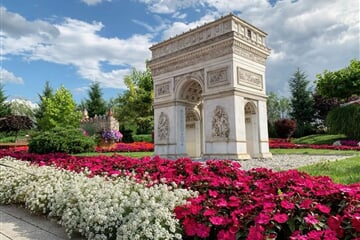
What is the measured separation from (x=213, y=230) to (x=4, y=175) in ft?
16.9

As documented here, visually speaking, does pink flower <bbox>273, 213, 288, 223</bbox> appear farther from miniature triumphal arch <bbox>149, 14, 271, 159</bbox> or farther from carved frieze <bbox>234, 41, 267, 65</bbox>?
carved frieze <bbox>234, 41, 267, 65</bbox>

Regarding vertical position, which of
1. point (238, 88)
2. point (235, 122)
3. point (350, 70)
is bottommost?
point (235, 122)

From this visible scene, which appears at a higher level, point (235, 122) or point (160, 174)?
point (235, 122)

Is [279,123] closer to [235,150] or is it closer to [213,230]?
[235,150]

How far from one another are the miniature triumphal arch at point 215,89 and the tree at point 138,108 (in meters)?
17.7

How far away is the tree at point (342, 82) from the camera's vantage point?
85.3ft

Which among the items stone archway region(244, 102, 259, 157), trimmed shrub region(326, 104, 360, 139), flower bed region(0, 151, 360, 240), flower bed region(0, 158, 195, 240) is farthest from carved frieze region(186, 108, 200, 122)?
trimmed shrub region(326, 104, 360, 139)

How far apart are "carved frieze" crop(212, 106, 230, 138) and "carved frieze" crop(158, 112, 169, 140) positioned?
316 cm

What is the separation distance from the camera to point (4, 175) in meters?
6.20

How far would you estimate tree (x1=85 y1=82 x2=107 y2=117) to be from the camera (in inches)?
1848

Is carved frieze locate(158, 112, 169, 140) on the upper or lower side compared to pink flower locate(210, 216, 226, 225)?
upper

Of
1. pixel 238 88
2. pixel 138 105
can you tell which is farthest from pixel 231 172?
pixel 138 105

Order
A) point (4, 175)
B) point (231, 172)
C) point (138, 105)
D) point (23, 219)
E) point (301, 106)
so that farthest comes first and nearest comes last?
1. point (301, 106)
2. point (138, 105)
3. point (4, 175)
4. point (231, 172)
5. point (23, 219)

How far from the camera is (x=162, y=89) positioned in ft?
54.5
